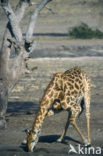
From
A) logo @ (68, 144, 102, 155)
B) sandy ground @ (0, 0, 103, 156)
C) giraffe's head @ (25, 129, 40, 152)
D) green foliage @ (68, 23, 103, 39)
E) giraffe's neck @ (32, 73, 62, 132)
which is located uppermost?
giraffe's neck @ (32, 73, 62, 132)

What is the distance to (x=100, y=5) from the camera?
112ft

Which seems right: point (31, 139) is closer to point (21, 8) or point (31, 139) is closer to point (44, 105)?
point (44, 105)

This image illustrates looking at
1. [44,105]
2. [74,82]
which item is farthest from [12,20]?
[44,105]

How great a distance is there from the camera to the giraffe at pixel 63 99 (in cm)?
888

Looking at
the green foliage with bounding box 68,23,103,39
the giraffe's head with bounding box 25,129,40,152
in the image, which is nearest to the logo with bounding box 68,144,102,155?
the giraffe's head with bounding box 25,129,40,152

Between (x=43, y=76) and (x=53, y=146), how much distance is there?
11106 mm

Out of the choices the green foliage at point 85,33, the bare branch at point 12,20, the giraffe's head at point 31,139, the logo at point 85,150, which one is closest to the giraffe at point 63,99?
the giraffe's head at point 31,139

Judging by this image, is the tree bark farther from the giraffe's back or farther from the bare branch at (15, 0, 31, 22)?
the giraffe's back

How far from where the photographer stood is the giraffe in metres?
8.88

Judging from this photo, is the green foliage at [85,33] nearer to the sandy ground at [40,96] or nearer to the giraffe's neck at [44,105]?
the sandy ground at [40,96]

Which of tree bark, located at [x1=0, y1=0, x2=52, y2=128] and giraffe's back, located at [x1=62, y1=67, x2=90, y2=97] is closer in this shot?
giraffe's back, located at [x1=62, y1=67, x2=90, y2=97]

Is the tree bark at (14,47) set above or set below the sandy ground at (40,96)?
above

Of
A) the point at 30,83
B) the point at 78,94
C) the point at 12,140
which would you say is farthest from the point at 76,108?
the point at 30,83

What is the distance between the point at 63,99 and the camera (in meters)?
9.41
